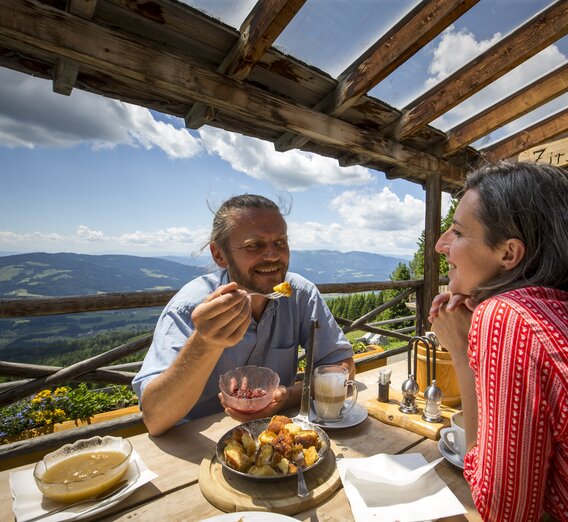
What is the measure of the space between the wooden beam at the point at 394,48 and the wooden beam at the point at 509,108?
5.60 ft

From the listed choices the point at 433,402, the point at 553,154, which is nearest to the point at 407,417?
the point at 433,402

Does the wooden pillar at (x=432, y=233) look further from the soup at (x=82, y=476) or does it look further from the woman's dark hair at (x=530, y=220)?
the soup at (x=82, y=476)

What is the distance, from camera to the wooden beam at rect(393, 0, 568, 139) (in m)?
2.88

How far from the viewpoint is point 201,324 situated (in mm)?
1279

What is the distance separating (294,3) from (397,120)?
87.2 inches

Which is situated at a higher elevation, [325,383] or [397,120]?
[397,120]

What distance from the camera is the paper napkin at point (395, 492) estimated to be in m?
0.85

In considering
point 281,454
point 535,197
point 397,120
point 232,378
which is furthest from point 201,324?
point 397,120

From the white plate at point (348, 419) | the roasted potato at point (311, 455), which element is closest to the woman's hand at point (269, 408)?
the white plate at point (348, 419)

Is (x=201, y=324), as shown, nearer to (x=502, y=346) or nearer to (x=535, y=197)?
(x=502, y=346)

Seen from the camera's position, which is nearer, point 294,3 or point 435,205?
point 294,3

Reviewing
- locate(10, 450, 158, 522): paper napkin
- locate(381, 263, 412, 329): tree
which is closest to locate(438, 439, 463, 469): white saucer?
locate(10, 450, 158, 522): paper napkin

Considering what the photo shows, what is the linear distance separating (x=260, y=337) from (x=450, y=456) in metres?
1.07

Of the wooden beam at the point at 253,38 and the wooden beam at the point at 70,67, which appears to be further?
the wooden beam at the point at 253,38
